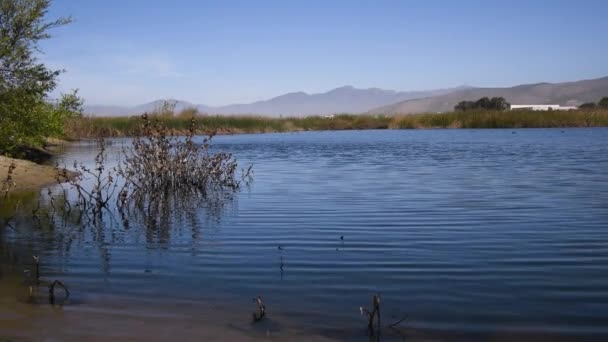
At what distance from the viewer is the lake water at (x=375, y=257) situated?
238 inches

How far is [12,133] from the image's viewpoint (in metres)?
18.7

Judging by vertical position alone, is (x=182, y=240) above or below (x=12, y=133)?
below

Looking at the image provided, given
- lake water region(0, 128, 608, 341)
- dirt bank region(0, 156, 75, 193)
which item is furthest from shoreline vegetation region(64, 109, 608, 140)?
lake water region(0, 128, 608, 341)

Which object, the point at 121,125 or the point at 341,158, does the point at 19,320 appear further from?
the point at 121,125

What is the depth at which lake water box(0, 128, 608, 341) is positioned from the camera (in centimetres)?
604

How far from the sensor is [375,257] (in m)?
8.25

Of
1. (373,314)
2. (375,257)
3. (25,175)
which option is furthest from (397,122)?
(373,314)

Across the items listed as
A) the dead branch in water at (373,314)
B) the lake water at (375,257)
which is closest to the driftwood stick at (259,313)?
the lake water at (375,257)

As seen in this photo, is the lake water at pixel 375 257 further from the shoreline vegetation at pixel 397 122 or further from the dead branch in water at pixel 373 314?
the shoreline vegetation at pixel 397 122

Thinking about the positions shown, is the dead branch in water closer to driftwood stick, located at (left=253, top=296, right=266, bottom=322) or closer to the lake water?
the lake water

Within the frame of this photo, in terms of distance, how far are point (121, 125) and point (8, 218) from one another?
46900mm

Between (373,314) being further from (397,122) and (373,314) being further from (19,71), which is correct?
(397,122)

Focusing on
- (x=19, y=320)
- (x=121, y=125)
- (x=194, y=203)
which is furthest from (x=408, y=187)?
(x=121, y=125)

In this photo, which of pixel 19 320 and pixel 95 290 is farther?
pixel 95 290
